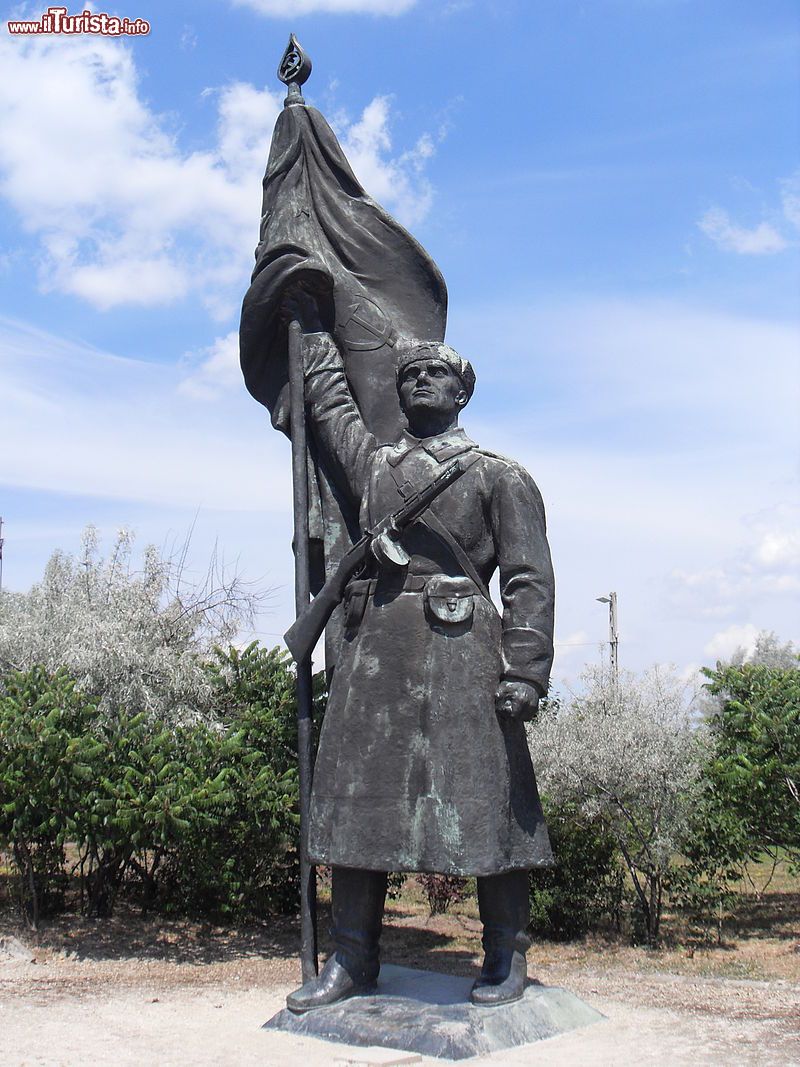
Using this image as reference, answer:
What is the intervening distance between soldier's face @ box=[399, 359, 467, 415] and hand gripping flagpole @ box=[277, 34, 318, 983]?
0.65 meters

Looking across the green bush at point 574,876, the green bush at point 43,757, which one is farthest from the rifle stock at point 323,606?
the green bush at point 574,876

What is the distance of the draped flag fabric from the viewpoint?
5.47 m

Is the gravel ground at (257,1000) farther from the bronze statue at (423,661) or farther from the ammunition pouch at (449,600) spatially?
the ammunition pouch at (449,600)

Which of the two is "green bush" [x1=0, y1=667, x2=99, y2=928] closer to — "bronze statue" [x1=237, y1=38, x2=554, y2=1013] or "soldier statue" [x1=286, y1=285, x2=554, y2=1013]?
"bronze statue" [x1=237, y1=38, x2=554, y2=1013]

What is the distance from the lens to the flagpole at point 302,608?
4.95m

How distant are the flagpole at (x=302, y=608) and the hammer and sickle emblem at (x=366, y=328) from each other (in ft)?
0.85

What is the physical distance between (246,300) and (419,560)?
5.90 feet

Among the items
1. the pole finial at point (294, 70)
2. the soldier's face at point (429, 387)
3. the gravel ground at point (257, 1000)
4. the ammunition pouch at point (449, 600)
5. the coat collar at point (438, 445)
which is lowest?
the gravel ground at point (257, 1000)

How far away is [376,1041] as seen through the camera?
14.0 ft

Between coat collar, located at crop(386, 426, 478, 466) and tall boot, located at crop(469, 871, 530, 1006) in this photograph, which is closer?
tall boot, located at crop(469, 871, 530, 1006)

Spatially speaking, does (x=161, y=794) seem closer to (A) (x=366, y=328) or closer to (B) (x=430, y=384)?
(A) (x=366, y=328)

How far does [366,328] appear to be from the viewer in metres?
5.54

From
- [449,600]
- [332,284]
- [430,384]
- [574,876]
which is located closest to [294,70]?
[332,284]

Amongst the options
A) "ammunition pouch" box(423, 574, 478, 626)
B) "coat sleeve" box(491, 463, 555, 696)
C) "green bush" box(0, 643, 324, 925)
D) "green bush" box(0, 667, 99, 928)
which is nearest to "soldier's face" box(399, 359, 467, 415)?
"coat sleeve" box(491, 463, 555, 696)
